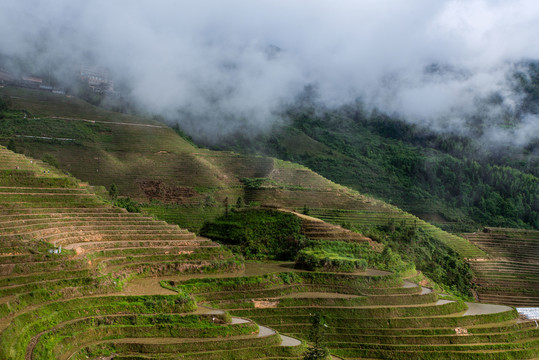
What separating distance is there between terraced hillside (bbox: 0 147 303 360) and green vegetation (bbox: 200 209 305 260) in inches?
224

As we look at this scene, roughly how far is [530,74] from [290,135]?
52.6 metres

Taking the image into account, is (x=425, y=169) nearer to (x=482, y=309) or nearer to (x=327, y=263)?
(x=482, y=309)

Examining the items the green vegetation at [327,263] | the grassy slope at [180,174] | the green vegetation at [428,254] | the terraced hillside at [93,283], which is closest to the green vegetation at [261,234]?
the green vegetation at [327,263]

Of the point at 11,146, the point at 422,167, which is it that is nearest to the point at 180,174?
the point at 11,146

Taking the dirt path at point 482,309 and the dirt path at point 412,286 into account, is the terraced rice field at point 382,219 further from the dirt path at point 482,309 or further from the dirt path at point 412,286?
the dirt path at point 482,309

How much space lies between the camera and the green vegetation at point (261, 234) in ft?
122

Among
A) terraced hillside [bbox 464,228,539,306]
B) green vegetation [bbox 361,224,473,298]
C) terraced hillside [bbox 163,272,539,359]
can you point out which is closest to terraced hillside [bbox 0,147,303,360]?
terraced hillside [bbox 163,272,539,359]

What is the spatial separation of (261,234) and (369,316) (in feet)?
39.2

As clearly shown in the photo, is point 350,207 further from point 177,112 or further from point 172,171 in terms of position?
point 177,112

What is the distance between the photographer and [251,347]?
20969mm

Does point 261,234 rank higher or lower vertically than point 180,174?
lower

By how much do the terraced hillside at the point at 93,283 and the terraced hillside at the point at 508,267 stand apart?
2554cm

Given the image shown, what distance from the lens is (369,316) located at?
28.0 m

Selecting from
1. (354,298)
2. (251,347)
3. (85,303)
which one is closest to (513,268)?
(354,298)
